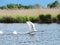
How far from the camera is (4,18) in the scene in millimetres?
35156

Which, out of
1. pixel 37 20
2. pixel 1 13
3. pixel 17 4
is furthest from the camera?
pixel 17 4

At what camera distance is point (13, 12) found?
38.3 meters

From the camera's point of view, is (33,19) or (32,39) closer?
(32,39)

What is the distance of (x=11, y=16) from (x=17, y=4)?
17626 mm

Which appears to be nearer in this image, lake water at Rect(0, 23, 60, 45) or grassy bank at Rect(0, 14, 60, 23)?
lake water at Rect(0, 23, 60, 45)

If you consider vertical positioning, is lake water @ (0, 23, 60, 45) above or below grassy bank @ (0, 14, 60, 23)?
below

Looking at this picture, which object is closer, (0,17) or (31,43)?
(31,43)

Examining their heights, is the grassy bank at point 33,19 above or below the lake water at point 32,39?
above

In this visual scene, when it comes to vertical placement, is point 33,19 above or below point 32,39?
above

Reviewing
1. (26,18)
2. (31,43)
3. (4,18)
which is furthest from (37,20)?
(31,43)

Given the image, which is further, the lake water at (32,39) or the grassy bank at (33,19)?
the grassy bank at (33,19)

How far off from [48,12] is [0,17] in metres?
4.93

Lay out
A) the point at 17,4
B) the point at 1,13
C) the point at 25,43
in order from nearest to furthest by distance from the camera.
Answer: the point at 25,43
the point at 1,13
the point at 17,4

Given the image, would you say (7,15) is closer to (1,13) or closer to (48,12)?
(1,13)
